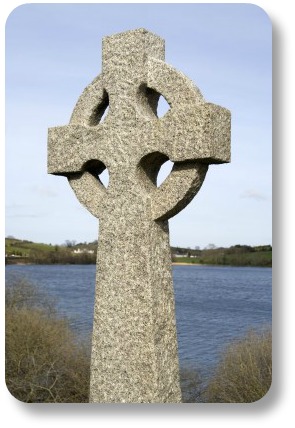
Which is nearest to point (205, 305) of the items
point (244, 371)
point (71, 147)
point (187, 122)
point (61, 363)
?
point (244, 371)

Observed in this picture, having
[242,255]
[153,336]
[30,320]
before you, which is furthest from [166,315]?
[30,320]

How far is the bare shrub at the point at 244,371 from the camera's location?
32.4ft

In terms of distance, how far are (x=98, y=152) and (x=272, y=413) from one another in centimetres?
240

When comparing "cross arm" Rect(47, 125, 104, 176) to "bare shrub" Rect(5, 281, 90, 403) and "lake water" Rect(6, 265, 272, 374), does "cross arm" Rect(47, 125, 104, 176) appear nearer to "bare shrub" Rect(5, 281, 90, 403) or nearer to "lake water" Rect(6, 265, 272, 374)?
"lake water" Rect(6, 265, 272, 374)

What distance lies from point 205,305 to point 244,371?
6.42ft

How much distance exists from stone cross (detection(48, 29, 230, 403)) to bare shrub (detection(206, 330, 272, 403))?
5.39 m

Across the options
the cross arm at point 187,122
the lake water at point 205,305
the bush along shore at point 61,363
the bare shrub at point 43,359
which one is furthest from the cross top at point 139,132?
the bare shrub at point 43,359

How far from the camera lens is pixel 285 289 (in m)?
4.93

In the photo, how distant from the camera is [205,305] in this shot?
11.8 meters

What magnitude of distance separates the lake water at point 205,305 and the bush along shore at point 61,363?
0.22 metres

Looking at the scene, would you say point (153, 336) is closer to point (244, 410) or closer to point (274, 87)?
point (244, 410)

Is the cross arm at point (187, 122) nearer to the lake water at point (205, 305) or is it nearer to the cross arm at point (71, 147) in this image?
the cross arm at point (71, 147)

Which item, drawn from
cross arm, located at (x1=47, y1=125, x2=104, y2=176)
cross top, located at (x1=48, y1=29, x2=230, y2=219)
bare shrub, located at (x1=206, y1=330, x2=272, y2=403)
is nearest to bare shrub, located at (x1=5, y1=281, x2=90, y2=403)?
bare shrub, located at (x1=206, y1=330, x2=272, y2=403)

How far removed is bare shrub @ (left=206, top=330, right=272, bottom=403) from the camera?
32.4ft
